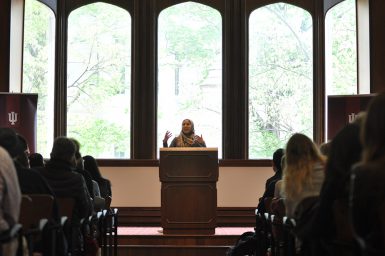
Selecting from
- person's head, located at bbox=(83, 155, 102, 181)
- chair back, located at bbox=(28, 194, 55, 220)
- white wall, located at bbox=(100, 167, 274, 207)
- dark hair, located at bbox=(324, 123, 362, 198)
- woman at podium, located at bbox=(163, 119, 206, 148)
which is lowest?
white wall, located at bbox=(100, 167, 274, 207)

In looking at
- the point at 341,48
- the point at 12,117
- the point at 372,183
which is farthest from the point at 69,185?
the point at 341,48

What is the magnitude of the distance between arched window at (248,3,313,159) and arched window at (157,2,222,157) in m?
0.53

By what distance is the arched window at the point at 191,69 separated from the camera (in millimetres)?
11133

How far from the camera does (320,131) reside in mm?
10930

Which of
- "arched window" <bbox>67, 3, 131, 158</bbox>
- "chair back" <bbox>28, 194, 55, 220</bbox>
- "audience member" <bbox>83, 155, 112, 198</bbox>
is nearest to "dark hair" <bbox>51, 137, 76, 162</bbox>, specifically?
"chair back" <bbox>28, 194, 55, 220</bbox>

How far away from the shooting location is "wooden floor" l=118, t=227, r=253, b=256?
27.7ft

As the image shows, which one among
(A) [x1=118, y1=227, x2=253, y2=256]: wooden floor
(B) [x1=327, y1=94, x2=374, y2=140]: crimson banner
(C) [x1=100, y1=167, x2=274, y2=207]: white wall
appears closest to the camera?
(A) [x1=118, y1=227, x2=253, y2=256]: wooden floor

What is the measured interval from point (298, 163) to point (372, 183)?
1.76 metres

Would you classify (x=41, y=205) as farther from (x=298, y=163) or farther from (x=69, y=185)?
(x=298, y=163)

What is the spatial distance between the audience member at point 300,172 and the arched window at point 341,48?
21.0ft

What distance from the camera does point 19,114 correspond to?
973cm

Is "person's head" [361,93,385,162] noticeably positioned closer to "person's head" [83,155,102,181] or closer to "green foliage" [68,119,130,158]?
"person's head" [83,155,102,181]

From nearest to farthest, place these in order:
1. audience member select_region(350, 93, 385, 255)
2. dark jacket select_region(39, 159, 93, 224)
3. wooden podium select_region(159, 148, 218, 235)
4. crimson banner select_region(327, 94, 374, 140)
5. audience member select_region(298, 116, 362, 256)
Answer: audience member select_region(350, 93, 385, 255) → audience member select_region(298, 116, 362, 256) → dark jacket select_region(39, 159, 93, 224) → wooden podium select_region(159, 148, 218, 235) → crimson banner select_region(327, 94, 374, 140)

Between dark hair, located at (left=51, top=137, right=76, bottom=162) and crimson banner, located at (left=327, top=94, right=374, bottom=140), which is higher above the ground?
crimson banner, located at (left=327, top=94, right=374, bottom=140)
